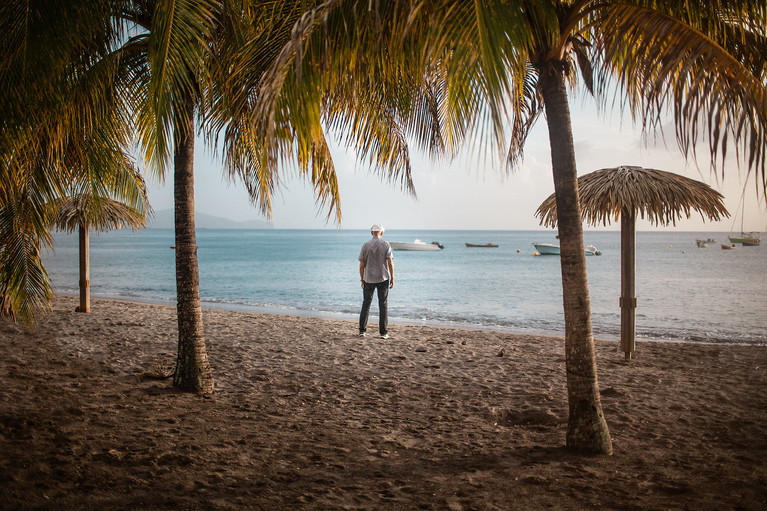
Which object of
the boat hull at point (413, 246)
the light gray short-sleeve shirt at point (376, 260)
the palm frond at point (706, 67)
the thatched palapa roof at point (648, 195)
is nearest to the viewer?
the palm frond at point (706, 67)

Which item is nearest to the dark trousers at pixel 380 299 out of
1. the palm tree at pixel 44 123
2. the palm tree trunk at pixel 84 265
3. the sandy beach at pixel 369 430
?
the sandy beach at pixel 369 430

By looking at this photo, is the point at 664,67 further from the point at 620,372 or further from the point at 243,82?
the point at 620,372

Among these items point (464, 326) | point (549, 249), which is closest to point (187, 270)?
point (464, 326)

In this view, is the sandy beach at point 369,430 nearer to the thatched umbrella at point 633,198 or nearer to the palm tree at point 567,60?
the palm tree at point 567,60

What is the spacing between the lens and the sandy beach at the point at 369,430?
10.2 feet

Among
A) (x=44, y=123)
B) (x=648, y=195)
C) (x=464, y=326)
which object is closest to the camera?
(x=44, y=123)

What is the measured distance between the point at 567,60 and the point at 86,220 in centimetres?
981

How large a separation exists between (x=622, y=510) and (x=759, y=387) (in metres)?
4.08

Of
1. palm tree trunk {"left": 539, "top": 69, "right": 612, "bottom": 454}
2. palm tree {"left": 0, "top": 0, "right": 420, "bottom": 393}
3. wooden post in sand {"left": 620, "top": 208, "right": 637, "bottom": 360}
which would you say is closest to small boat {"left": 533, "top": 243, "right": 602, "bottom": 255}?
wooden post in sand {"left": 620, "top": 208, "right": 637, "bottom": 360}

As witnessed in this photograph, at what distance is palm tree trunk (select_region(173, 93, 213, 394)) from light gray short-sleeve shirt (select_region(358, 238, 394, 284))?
3615 mm

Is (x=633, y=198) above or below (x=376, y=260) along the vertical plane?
above

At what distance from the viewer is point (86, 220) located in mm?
10172

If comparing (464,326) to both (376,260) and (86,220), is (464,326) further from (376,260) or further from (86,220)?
(86,220)

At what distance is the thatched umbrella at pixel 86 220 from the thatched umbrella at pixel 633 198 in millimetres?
8129
